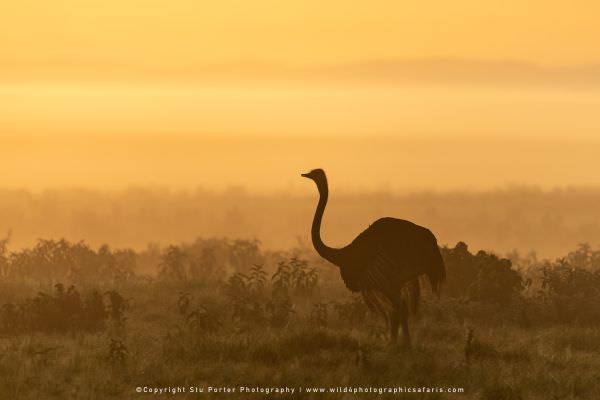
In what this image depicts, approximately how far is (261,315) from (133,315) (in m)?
2.39

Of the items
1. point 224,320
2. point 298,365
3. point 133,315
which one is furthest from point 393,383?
point 133,315

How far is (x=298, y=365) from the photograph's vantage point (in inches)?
544

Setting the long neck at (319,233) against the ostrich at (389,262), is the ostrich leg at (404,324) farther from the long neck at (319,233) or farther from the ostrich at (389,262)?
the long neck at (319,233)

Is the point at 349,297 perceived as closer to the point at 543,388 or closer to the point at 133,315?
the point at 133,315

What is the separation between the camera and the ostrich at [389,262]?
1506 centimetres

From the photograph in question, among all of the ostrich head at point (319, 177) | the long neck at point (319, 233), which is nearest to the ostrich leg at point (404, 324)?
the long neck at point (319, 233)

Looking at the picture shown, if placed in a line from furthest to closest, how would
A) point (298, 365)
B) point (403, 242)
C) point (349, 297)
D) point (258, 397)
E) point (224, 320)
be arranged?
point (349, 297) < point (224, 320) < point (403, 242) < point (298, 365) < point (258, 397)

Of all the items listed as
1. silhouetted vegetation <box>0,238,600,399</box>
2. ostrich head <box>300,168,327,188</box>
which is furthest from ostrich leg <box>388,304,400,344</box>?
ostrich head <box>300,168,327,188</box>

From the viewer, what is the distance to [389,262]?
15.0m

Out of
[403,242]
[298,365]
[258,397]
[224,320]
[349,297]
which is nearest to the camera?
[258,397]

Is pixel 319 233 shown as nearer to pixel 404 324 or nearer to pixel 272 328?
pixel 404 324

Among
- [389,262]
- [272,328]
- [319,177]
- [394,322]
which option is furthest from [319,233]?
[272,328]

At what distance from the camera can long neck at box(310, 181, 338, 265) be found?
15.3m

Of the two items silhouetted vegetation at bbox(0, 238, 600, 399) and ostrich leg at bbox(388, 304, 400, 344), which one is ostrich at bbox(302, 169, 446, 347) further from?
silhouetted vegetation at bbox(0, 238, 600, 399)
